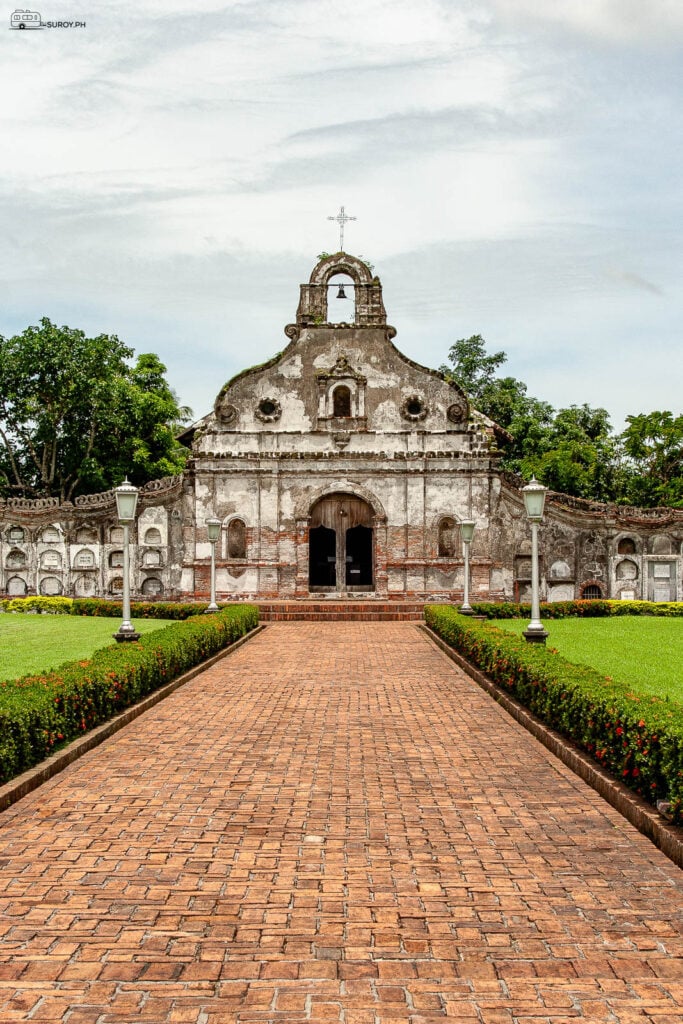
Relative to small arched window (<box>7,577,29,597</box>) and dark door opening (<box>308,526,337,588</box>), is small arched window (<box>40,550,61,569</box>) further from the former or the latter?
dark door opening (<box>308,526,337,588</box>)

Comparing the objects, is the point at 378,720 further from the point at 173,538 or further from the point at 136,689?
the point at 173,538

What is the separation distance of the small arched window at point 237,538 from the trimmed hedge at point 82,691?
13.6 meters

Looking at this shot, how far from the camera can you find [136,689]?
42.2 feet

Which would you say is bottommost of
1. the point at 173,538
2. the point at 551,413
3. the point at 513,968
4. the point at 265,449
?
the point at 513,968

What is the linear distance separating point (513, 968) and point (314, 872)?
185cm

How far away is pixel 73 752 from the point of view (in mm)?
9742

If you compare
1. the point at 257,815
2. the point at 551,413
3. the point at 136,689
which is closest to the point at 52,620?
the point at 136,689

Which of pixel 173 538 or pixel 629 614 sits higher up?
pixel 173 538

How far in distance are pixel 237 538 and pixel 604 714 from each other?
23547mm

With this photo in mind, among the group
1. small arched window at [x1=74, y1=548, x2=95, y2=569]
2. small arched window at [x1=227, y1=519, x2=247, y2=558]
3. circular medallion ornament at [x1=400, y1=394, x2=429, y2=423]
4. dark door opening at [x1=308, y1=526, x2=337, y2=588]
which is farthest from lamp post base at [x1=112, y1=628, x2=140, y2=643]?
small arched window at [x1=74, y1=548, x2=95, y2=569]

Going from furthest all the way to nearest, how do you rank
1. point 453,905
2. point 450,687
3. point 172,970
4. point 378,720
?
point 450,687 < point 378,720 < point 453,905 < point 172,970

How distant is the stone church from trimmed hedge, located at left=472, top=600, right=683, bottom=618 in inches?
95.8

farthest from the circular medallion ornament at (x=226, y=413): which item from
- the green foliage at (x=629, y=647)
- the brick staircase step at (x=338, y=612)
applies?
the green foliage at (x=629, y=647)

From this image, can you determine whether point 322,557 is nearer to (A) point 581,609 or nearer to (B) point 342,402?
(B) point 342,402
